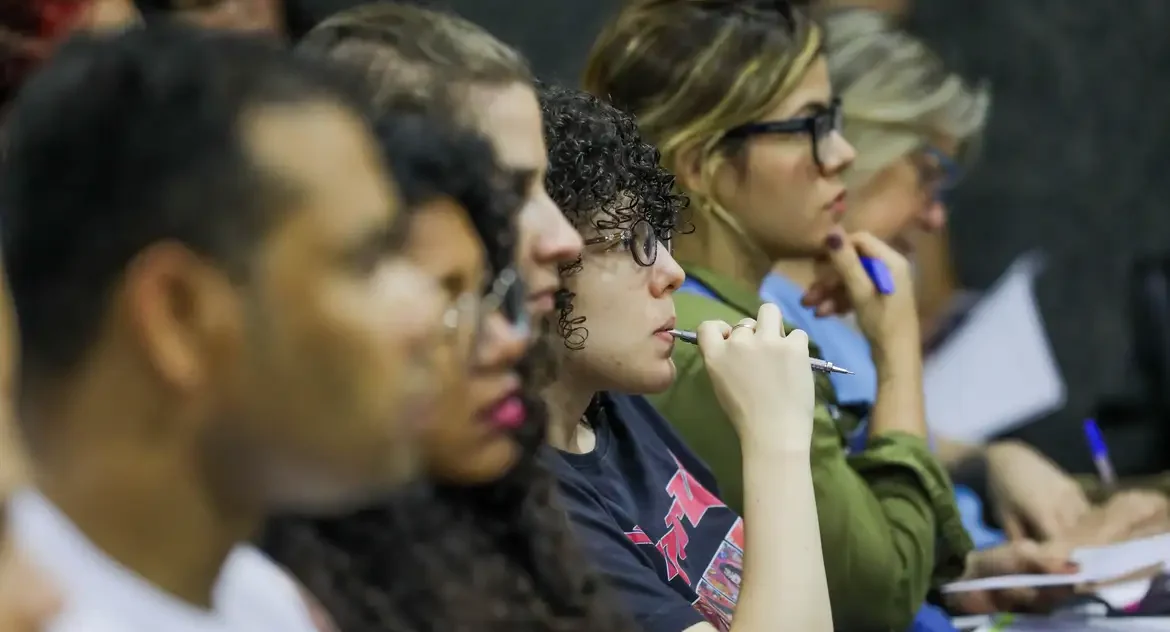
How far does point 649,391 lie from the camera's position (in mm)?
875

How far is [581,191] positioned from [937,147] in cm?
87

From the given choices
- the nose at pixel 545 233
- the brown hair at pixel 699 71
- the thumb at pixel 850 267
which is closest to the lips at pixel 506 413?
the nose at pixel 545 233

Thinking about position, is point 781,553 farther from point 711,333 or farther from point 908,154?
point 908,154

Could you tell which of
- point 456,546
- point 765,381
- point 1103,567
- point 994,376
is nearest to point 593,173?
point 765,381

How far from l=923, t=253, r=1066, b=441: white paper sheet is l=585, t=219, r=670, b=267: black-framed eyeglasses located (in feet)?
3.28

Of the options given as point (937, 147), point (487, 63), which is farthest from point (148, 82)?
point (937, 147)

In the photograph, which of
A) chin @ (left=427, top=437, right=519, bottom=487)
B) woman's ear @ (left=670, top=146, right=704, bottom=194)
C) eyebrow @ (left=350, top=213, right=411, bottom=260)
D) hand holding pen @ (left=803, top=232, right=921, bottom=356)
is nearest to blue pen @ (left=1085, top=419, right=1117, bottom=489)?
hand holding pen @ (left=803, top=232, right=921, bottom=356)

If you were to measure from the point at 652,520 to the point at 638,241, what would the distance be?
0.19m

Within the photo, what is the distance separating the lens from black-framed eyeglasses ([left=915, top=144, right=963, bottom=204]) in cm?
157

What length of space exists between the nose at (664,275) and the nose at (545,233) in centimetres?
16

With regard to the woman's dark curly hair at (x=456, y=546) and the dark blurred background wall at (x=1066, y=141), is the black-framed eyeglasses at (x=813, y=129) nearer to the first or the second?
the woman's dark curly hair at (x=456, y=546)

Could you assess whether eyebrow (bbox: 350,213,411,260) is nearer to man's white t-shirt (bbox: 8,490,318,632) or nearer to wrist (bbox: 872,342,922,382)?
man's white t-shirt (bbox: 8,490,318,632)

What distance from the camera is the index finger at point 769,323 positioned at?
0.87 metres

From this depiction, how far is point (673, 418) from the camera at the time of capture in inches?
43.6
